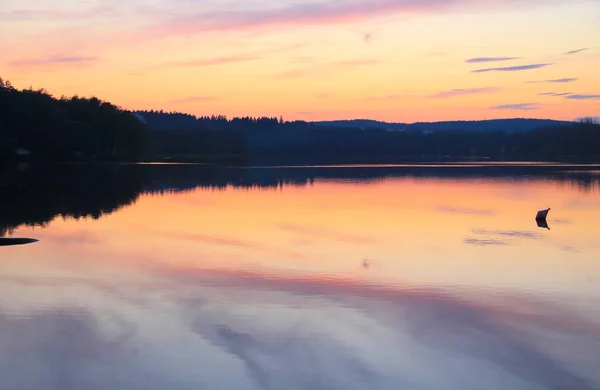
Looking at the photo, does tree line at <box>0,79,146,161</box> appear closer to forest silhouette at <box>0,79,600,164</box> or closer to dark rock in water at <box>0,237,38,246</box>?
forest silhouette at <box>0,79,600,164</box>

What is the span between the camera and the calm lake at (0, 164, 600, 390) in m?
8.40

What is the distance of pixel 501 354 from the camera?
359 inches

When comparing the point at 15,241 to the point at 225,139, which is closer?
the point at 15,241

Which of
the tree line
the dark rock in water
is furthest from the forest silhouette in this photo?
the dark rock in water

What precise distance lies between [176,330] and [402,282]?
4.84 meters

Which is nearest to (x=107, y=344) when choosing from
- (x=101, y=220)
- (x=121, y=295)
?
(x=121, y=295)

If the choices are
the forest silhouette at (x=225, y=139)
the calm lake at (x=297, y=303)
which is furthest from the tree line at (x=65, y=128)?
the calm lake at (x=297, y=303)

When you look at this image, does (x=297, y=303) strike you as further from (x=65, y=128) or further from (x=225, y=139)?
(x=225, y=139)

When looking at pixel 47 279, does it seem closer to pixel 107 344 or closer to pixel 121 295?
pixel 121 295

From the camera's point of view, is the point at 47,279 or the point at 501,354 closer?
the point at 501,354

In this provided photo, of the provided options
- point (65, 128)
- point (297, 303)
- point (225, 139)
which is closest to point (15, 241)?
point (297, 303)

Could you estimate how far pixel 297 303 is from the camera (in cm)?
1153

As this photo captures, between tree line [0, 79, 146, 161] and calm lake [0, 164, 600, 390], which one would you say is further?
tree line [0, 79, 146, 161]

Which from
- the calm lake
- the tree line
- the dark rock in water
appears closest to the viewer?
the calm lake
